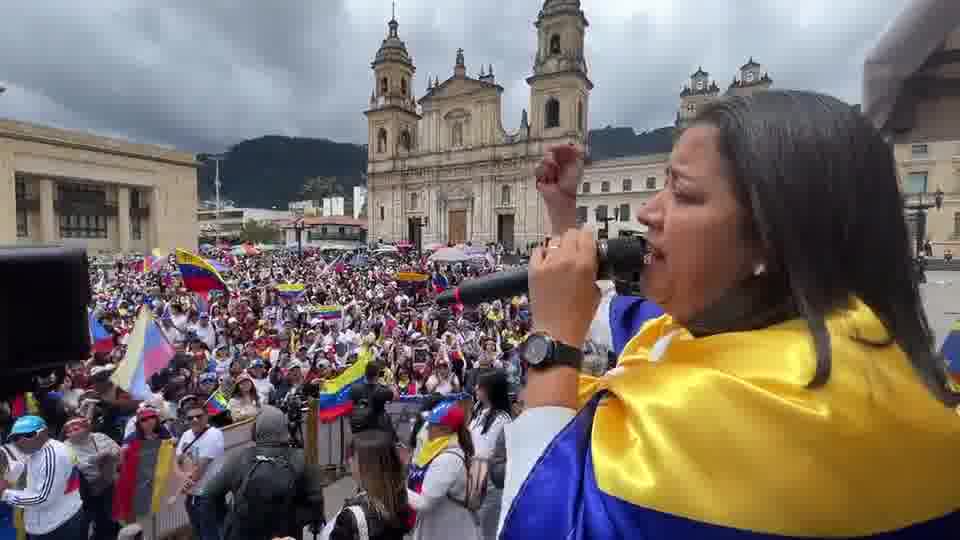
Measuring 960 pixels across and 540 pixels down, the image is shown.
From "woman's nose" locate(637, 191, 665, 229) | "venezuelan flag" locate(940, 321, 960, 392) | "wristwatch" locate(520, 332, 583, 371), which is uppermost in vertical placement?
"woman's nose" locate(637, 191, 665, 229)

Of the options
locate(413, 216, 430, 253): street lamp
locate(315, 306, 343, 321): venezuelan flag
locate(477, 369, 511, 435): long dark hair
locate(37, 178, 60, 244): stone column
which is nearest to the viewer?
locate(477, 369, 511, 435): long dark hair

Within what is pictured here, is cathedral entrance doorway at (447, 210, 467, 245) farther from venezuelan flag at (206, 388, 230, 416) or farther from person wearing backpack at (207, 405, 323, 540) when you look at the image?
person wearing backpack at (207, 405, 323, 540)

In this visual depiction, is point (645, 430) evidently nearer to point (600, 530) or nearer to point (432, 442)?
point (600, 530)

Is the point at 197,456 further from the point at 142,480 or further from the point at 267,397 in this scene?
the point at 267,397

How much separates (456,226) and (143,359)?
45.1 m

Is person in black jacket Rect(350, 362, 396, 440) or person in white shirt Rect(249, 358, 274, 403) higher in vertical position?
person in black jacket Rect(350, 362, 396, 440)

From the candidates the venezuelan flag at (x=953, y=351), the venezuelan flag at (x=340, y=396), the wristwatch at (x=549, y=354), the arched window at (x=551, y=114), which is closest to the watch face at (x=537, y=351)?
the wristwatch at (x=549, y=354)

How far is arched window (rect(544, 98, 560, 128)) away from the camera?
46844 mm

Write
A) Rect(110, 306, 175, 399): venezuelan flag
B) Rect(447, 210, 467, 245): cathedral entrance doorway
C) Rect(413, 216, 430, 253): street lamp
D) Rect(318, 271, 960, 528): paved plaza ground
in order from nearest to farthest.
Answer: Rect(318, 271, 960, 528): paved plaza ground, Rect(110, 306, 175, 399): venezuelan flag, Rect(447, 210, 467, 245): cathedral entrance doorway, Rect(413, 216, 430, 253): street lamp

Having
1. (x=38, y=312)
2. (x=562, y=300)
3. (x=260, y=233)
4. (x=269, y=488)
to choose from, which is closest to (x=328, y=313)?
(x=269, y=488)

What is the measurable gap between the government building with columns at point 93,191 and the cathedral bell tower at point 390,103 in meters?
18.0

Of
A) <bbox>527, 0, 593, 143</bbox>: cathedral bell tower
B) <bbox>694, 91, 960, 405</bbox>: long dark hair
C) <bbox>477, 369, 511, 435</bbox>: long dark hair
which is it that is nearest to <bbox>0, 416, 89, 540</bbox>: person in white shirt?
<bbox>477, 369, 511, 435</bbox>: long dark hair

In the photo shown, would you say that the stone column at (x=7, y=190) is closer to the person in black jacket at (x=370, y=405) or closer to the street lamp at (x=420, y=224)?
the street lamp at (x=420, y=224)

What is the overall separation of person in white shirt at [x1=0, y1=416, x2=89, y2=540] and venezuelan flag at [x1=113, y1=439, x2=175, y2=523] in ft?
1.47
